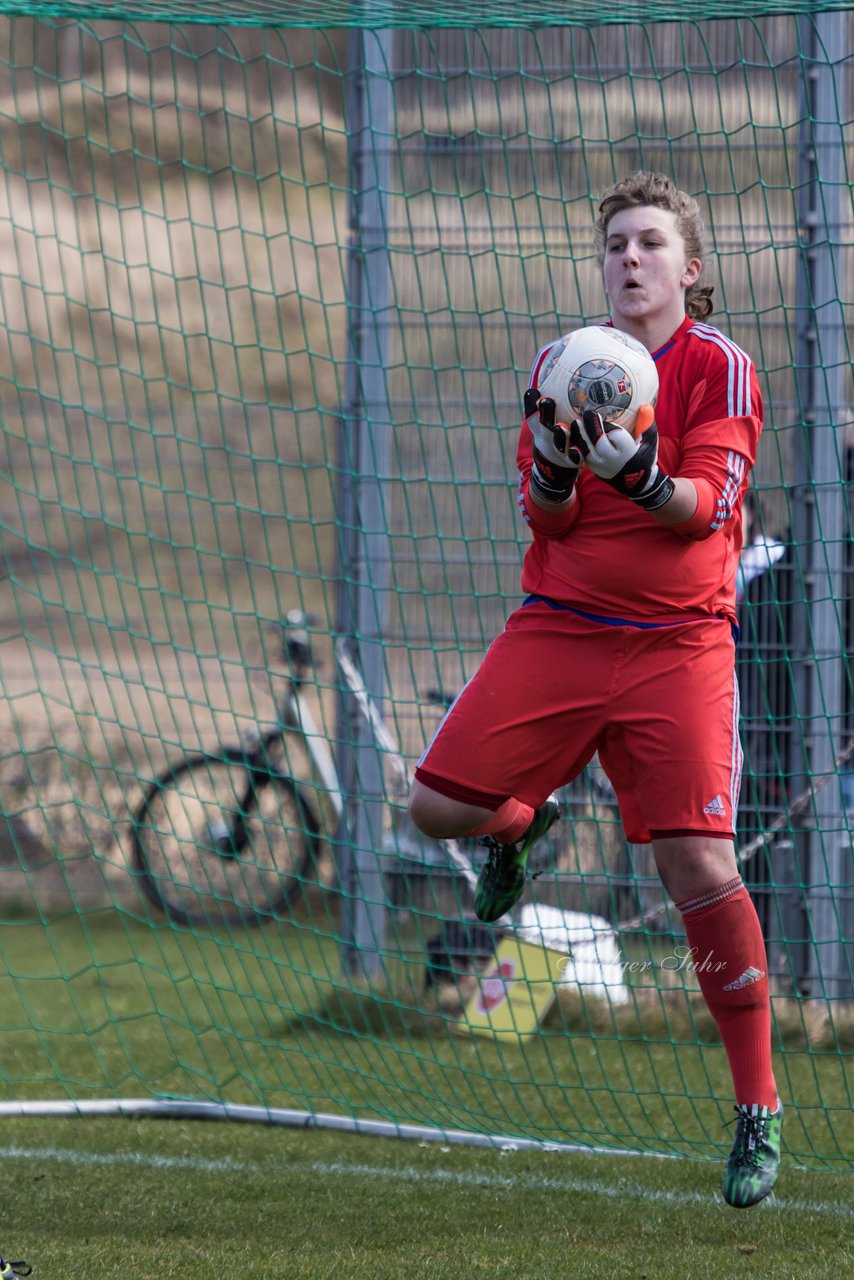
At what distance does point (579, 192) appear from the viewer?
17.8ft

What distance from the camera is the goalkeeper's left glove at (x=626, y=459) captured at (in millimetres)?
2617

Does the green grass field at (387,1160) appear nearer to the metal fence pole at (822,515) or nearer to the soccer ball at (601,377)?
the metal fence pole at (822,515)

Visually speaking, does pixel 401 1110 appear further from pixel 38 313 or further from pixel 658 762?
pixel 38 313

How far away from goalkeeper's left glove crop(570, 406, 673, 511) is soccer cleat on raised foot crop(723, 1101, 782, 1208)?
1103mm

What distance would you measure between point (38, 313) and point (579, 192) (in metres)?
7.85

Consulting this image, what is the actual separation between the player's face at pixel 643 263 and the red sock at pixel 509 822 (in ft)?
3.24

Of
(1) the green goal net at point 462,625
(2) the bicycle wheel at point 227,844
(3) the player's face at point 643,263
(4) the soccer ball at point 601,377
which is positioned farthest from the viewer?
(2) the bicycle wheel at point 227,844

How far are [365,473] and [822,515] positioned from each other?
4.96 feet

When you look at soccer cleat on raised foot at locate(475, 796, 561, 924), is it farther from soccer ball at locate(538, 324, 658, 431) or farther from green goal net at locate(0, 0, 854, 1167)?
soccer ball at locate(538, 324, 658, 431)

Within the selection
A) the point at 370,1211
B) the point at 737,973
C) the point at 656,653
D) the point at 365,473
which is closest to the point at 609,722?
the point at 656,653

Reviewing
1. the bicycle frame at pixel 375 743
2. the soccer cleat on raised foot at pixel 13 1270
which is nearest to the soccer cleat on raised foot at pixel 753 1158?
the soccer cleat on raised foot at pixel 13 1270

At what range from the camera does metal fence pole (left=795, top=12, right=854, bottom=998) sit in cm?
475

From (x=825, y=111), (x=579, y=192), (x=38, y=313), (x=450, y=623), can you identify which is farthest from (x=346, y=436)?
(x=38, y=313)

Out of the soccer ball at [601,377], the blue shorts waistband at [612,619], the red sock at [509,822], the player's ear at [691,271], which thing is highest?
the player's ear at [691,271]
